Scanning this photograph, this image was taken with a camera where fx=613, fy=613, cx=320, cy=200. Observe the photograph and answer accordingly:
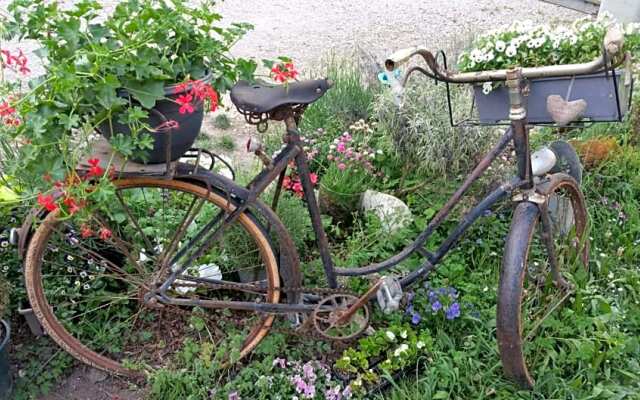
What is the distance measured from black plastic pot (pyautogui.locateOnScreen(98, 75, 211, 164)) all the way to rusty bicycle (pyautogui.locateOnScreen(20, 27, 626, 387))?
0.23 feet

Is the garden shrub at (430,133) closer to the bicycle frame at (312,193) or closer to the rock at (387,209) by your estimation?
the rock at (387,209)

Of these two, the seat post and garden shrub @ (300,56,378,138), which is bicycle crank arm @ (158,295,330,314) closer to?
the seat post

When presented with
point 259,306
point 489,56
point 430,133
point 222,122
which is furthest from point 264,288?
point 222,122

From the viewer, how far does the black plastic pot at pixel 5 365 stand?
260cm

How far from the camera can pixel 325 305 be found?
9.24 feet

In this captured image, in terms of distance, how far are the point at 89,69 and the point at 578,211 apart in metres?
2.29

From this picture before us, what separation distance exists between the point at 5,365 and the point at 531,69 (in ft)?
8.09

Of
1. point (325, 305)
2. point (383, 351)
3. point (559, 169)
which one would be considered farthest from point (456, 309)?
point (559, 169)

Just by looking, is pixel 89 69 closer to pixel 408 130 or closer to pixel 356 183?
pixel 356 183

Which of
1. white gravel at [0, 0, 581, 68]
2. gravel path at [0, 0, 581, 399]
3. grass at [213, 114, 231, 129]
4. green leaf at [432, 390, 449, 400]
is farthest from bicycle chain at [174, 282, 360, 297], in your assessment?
white gravel at [0, 0, 581, 68]

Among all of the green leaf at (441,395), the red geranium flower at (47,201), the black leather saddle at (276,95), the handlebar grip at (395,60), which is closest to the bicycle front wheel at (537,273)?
the green leaf at (441,395)

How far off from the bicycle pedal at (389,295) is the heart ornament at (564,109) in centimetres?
99

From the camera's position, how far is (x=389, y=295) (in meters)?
2.71

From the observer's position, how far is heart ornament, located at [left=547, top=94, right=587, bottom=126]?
2244 mm
